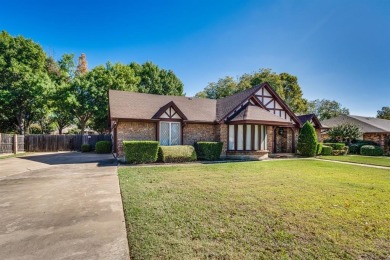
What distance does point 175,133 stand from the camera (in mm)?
15742

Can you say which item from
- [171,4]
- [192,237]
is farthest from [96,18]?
[192,237]

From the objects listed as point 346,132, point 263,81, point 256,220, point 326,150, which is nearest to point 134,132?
point 256,220

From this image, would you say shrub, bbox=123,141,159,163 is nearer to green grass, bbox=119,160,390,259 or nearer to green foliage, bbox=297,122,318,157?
green grass, bbox=119,160,390,259

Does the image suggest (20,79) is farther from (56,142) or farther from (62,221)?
(62,221)

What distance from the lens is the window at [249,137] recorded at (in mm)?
16031

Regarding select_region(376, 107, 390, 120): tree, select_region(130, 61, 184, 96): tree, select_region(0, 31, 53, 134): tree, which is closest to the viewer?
select_region(0, 31, 53, 134): tree

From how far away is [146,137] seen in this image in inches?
595

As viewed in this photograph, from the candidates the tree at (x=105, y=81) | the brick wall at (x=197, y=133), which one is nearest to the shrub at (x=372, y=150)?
the brick wall at (x=197, y=133)

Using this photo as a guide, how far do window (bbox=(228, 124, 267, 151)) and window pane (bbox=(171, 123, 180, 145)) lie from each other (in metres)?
4.28

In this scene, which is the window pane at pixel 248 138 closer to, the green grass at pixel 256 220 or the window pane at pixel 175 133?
the window pane at pixel 175 133

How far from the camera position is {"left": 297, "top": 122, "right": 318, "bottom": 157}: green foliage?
1762 cm

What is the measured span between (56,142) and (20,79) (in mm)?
8619

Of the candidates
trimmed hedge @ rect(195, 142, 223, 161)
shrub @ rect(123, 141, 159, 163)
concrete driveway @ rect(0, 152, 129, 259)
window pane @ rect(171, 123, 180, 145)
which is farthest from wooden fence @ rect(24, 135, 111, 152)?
concrete driveway @ rect(0, 152, 129, 259)

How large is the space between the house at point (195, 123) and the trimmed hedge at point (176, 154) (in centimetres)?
181
